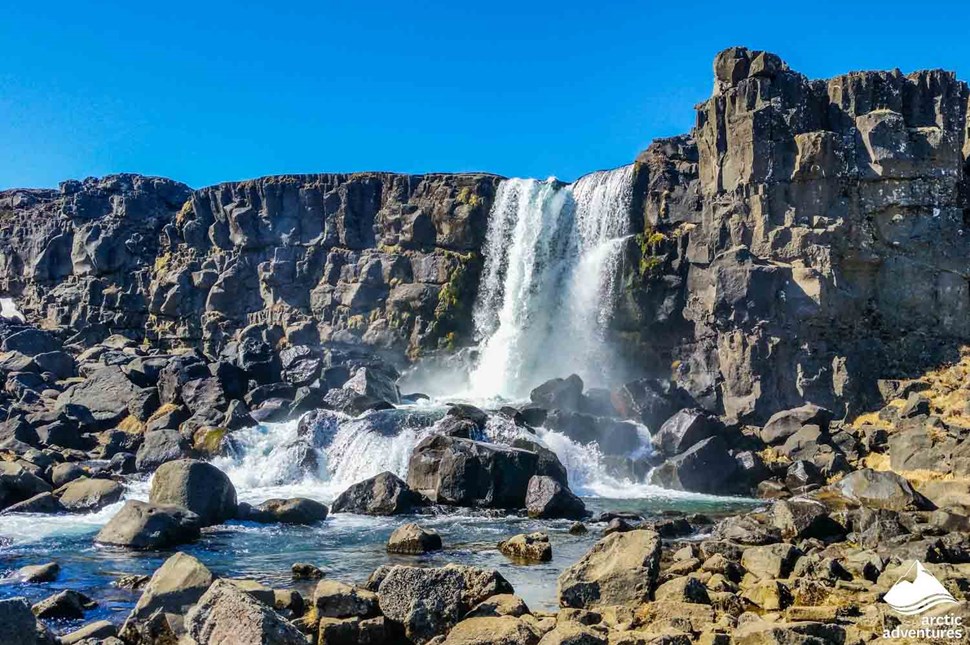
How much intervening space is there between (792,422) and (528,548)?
18.4 m

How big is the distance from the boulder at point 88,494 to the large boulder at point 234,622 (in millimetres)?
16884

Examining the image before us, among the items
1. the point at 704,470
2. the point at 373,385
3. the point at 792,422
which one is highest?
the point at 373,385

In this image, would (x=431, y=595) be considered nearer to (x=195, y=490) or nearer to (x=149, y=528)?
(x=149, y=528)

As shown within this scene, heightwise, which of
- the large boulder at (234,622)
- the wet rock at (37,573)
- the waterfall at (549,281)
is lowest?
the wet rock at (37,573)

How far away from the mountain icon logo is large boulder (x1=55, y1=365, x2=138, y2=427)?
118 feet

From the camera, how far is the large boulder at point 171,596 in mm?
10859

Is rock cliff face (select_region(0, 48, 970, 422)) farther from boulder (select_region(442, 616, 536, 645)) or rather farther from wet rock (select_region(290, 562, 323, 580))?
boulder (select_region(442, 616, 536, 645))

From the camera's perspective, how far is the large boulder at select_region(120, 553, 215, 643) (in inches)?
428

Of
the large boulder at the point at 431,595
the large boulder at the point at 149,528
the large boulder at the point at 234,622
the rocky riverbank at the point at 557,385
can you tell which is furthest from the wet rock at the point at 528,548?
the large boulder at the point at 234,622

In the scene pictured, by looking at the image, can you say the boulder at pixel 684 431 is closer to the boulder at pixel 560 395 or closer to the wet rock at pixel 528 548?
the boulder at pixel 560 395

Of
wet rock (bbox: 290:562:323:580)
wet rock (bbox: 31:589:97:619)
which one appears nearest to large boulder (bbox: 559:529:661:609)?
wet rock (bbox: 290:562:323:580)

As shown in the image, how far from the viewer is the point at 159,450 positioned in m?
32.0

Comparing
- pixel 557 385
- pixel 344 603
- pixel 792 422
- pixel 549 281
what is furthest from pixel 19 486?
pixel 549 281

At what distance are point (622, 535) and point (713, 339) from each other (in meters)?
27.2
